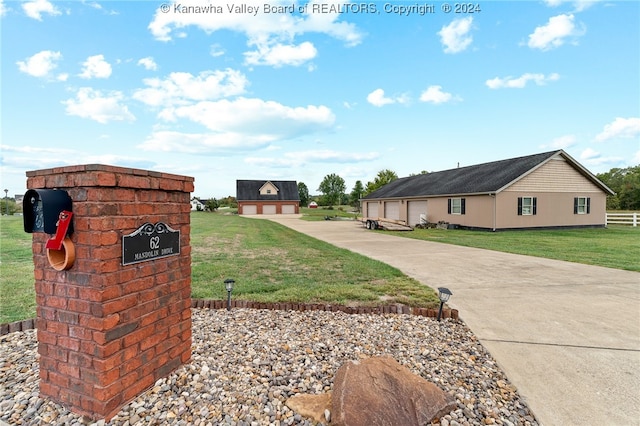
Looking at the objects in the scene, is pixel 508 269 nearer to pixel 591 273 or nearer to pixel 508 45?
pixel 591 273

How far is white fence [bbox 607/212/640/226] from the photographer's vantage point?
20.1 m

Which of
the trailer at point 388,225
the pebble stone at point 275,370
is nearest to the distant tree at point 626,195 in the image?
the trailer at point 388,225

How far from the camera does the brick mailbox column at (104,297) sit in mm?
1831

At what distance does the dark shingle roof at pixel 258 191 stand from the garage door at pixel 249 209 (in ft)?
3.29

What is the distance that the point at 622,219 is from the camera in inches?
824

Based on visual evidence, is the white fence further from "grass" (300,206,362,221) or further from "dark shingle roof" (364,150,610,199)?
"grass" (300,206,362,221)

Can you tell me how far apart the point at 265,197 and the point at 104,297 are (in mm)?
42257

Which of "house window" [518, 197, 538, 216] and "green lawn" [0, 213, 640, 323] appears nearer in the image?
"green lawn" [0, 213, 640, 323]

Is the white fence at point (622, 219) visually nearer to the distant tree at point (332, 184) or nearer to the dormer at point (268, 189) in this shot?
the dormer at point (268, 189)

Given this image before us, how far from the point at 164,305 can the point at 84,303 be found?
52 cm

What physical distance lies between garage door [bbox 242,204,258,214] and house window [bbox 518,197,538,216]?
108ft

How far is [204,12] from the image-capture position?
22.6ft

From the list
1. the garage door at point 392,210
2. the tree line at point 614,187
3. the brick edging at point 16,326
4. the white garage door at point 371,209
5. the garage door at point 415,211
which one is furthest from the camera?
the tree line at point 614,187

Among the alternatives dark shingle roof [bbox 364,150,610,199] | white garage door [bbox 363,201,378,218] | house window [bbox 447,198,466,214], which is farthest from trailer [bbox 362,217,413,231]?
white garage door [bbox 363,201,378,218]
